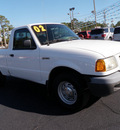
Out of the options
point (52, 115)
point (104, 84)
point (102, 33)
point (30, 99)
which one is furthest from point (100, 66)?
point (102, 33)

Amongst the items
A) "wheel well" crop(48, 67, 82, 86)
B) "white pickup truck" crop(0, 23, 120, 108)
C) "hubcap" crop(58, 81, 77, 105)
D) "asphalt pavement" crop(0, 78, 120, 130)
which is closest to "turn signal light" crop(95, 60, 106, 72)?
"white pickup truck" crop(0, 23, 120, 108)

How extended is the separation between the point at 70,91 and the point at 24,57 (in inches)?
59.9

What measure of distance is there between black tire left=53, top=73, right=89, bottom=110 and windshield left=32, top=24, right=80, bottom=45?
41.0 inches

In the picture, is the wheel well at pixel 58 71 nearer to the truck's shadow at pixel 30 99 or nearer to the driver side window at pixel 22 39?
the truck's shadow at pixel 30 99

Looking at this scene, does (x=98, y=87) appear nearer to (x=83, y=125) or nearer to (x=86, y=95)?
(x=86, y=95)

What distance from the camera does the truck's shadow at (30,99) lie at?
139 inches

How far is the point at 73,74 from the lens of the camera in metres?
3.09

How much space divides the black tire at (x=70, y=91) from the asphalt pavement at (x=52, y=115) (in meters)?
0.19

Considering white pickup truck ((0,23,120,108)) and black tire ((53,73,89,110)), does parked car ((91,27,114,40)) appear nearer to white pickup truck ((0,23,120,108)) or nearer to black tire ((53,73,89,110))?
white pickup truck ((0,23,120,108))

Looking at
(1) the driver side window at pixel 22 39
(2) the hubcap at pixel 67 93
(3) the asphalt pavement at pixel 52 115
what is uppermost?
(1) the driver side window at pixel 22 39

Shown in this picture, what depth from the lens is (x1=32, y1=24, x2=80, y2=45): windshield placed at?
3.82 meters

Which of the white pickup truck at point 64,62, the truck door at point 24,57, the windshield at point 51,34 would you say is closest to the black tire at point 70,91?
the white pickup truck at point 64,62

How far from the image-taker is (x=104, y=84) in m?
2.69

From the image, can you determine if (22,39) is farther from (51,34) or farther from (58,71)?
(58,71)
